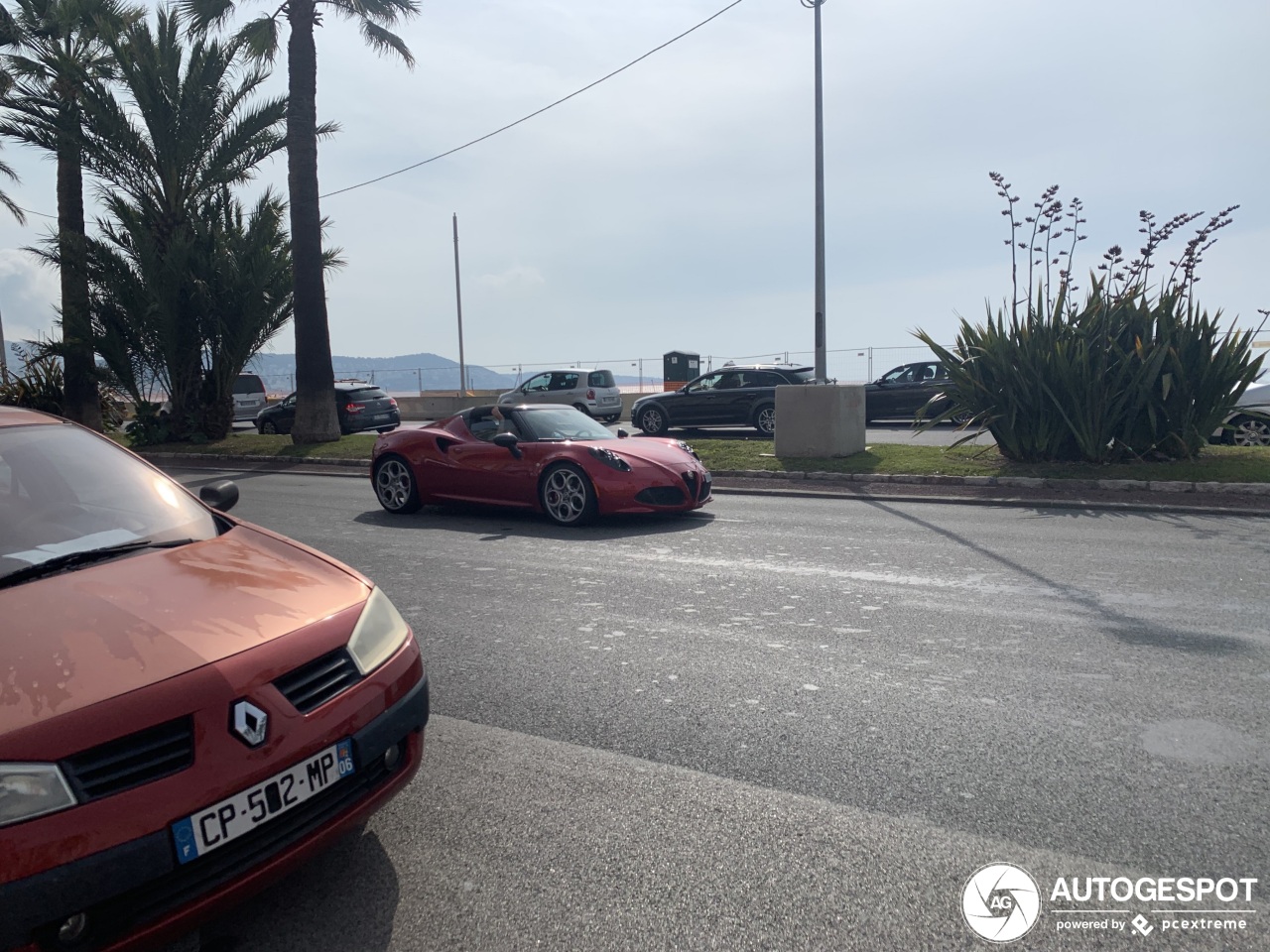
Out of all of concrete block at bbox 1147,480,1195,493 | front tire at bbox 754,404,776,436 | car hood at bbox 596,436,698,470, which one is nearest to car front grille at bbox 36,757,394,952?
car hood at bbox 596,436,698,470

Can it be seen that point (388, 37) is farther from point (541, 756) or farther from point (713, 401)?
point (541, 756)

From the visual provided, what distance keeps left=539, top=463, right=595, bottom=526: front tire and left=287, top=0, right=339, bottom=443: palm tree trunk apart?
11352mm

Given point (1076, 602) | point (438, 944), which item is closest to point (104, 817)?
point (438, 944)

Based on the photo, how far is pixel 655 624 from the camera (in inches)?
221

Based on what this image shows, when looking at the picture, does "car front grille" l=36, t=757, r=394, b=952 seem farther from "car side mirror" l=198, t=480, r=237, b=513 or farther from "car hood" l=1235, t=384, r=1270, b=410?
"car hood" l=1235, t=384, r=1270, b=410

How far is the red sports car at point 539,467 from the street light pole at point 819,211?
7723mm

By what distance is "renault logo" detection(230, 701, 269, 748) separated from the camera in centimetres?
243

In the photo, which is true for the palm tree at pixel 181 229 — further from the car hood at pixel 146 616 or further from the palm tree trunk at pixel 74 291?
the car hood at pixel 146 616

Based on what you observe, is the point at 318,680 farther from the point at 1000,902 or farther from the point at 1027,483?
the point at 1027,483

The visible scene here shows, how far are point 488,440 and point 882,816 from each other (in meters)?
7.47

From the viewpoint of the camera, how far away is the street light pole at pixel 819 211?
16828 mm

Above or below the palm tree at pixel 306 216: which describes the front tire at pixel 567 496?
below

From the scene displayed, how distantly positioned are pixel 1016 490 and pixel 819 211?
24.2ft

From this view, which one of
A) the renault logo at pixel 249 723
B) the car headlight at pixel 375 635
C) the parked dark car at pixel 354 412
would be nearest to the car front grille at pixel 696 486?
the car headlight at pixel 375 635
